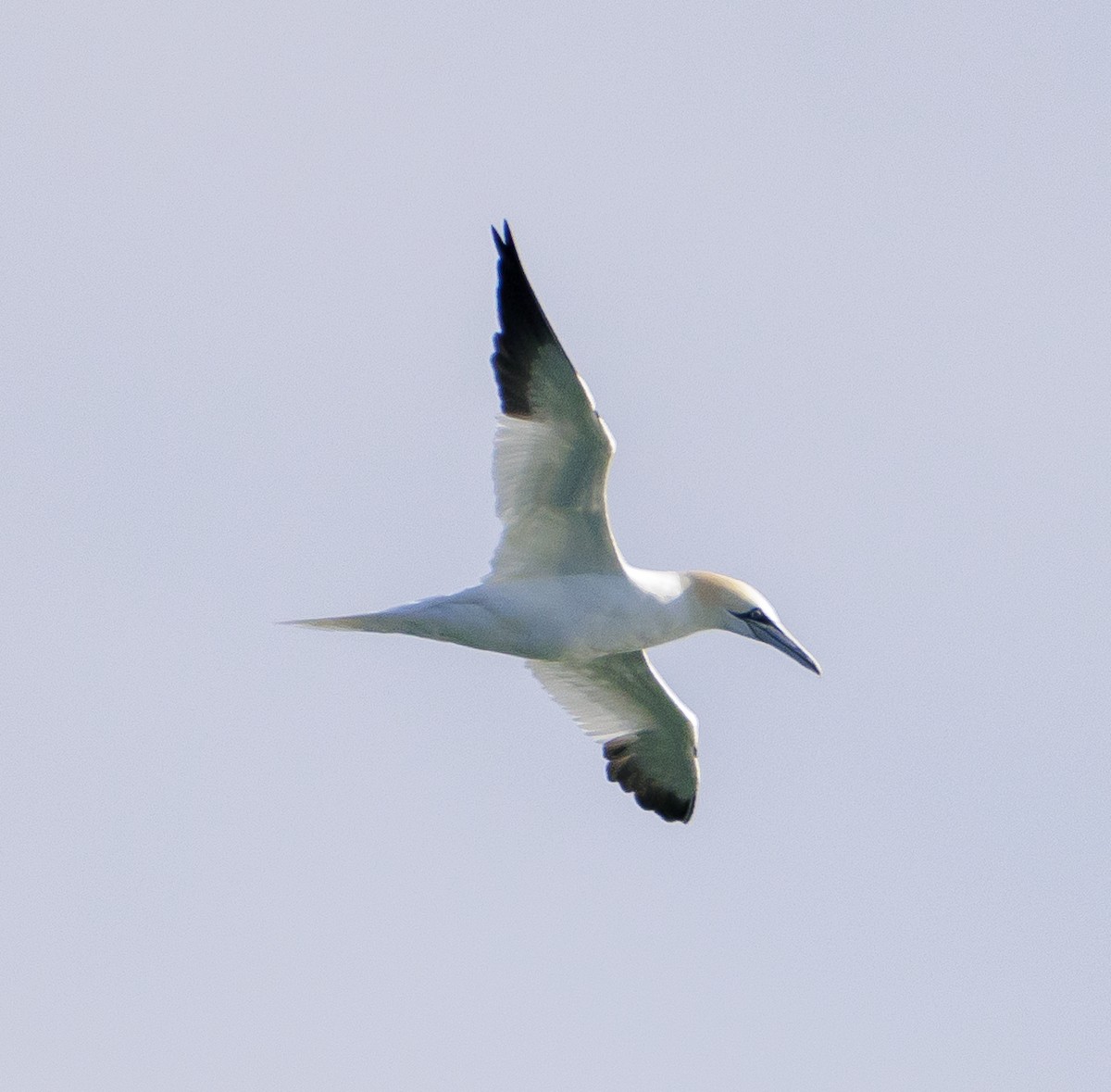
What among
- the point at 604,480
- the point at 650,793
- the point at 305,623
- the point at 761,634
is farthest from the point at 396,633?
the point at 650,793

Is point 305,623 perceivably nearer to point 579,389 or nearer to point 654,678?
point 579,389

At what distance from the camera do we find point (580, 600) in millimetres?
14445

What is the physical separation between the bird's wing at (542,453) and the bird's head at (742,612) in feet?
2.79

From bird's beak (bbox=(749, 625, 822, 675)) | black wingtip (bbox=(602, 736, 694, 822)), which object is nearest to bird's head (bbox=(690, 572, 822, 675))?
bird's beak (bbox=(749, 625, 822, 675))

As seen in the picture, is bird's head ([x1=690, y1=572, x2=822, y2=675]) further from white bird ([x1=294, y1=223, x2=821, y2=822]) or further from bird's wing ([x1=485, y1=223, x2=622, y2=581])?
bird's wing ([x1=485, y1=223, x2=622, y2=581])

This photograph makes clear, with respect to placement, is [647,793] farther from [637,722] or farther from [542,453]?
[542,453]

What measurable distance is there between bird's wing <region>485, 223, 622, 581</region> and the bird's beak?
53.2 inches

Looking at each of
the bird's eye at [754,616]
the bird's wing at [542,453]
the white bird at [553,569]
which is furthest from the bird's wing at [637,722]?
the bird's wing at [542,453]

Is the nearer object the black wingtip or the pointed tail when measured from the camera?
the pointed tail

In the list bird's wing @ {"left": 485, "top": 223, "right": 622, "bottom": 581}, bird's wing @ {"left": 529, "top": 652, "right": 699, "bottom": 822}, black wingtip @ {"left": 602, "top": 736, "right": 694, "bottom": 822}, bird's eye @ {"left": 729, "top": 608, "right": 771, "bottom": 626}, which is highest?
bird's wing @ {"left": 485, "top": 223, "right": 622, "bottom": 581}

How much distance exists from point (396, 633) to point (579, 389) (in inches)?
78.0

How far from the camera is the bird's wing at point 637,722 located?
53.7ft

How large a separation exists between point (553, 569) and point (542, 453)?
911mm

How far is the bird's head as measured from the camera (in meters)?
15.2
